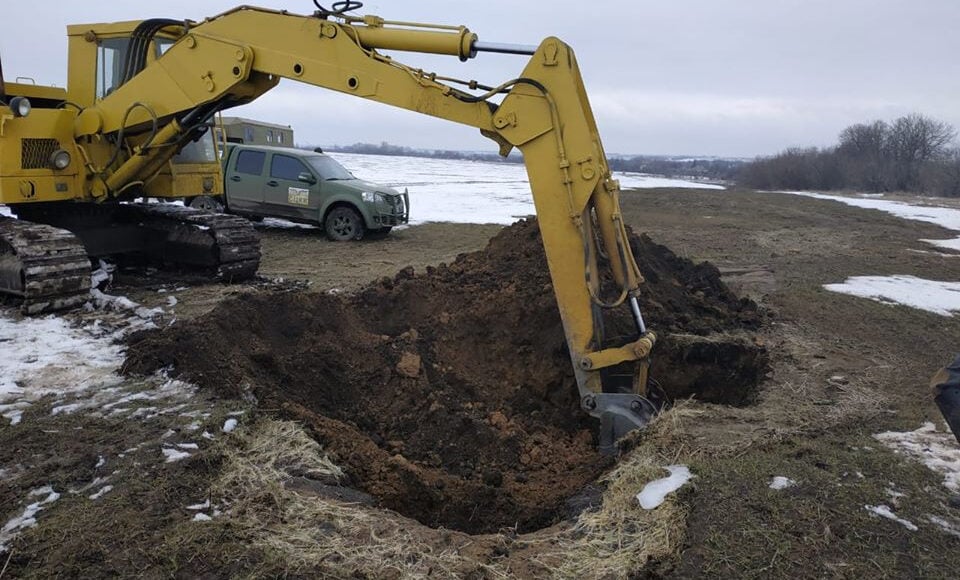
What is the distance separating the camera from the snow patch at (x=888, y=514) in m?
3.94

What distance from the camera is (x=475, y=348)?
706cm

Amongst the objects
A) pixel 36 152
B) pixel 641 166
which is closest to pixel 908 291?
pixel 36 152

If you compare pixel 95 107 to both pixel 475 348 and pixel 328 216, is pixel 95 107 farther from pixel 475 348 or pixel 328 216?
pixel 328 216

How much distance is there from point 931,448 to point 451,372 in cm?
382

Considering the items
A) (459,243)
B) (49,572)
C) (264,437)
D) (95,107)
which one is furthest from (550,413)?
(459,243)

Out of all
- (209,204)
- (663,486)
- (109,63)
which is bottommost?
(663,486)

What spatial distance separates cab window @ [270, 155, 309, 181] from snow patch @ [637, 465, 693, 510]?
41.1 feet

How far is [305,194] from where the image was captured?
1527 cm

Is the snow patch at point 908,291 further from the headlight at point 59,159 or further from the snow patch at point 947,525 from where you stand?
the headlight at point 59,159

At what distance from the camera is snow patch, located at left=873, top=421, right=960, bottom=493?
15.3 feet

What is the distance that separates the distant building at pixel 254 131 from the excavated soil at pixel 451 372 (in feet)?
49.9

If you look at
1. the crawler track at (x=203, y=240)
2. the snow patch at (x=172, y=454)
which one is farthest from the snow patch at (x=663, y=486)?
the crawler track at (x=203, y=240)

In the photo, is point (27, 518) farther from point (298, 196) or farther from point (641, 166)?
point (641, 166)

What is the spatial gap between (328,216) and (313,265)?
349 centimetres
